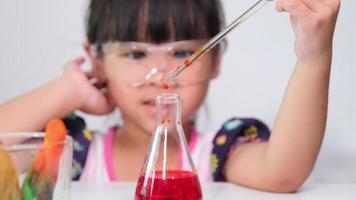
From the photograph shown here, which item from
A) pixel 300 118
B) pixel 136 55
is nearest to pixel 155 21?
pixel 136 55

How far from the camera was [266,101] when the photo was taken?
3.97 feet

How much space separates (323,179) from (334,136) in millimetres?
131

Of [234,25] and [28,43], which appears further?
[28,43]

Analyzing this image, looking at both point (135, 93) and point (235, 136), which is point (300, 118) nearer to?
point (235, 136)

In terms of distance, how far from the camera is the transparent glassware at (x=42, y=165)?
43 cm

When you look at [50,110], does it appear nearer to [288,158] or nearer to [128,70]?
[128,70]

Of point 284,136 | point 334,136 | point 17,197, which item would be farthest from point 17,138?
point 334,136

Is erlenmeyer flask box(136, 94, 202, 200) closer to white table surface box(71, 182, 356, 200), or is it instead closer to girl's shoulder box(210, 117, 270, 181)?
white table surface box(71, 182, 356, 200)

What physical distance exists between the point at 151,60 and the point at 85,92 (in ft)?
0.50

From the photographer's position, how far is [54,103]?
980mm

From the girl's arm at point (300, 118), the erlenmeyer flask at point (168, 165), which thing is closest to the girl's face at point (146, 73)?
the girl's arm at point (300, 118)

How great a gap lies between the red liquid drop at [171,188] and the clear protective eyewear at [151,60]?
1.22 feet

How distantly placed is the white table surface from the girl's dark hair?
320mm

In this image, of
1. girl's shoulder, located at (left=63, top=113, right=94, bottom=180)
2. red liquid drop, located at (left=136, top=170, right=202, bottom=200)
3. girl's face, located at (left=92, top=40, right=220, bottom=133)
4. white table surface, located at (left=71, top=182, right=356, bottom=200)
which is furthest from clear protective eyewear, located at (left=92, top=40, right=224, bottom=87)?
red liquid drop, located at (left=136, top=170, right=202, bottom=200)
